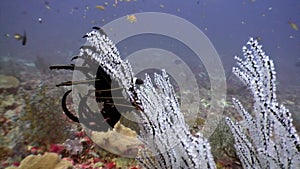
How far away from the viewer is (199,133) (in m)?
1.89

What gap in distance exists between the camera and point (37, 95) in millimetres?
5535

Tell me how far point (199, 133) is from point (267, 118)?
0.63 metres

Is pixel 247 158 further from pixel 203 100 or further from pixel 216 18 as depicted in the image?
pixel 216 18

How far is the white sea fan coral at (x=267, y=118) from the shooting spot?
1.83m

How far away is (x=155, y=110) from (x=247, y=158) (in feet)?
3.26

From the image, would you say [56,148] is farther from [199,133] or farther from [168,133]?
[199,133]

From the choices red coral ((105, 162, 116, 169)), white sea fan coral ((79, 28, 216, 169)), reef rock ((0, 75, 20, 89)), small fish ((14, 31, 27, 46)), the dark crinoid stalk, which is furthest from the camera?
small fish ((14, 31, 27, 46))

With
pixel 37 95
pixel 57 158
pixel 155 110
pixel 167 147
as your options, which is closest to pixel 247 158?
pixel 167 147

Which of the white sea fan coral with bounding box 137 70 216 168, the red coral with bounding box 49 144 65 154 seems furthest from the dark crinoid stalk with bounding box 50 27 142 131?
the red coral with bounding box 49 144 65 154

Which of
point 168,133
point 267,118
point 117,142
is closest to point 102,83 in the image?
point 168,133

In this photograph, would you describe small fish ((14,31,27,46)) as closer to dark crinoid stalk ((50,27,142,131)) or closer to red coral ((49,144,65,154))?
red coral ((49,144,65,154))

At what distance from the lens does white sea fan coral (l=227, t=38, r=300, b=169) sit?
1.83m

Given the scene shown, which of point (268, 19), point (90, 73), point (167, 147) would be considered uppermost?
point (268, 19)

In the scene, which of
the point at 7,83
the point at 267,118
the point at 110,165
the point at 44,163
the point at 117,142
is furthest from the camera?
the point at 7,83
